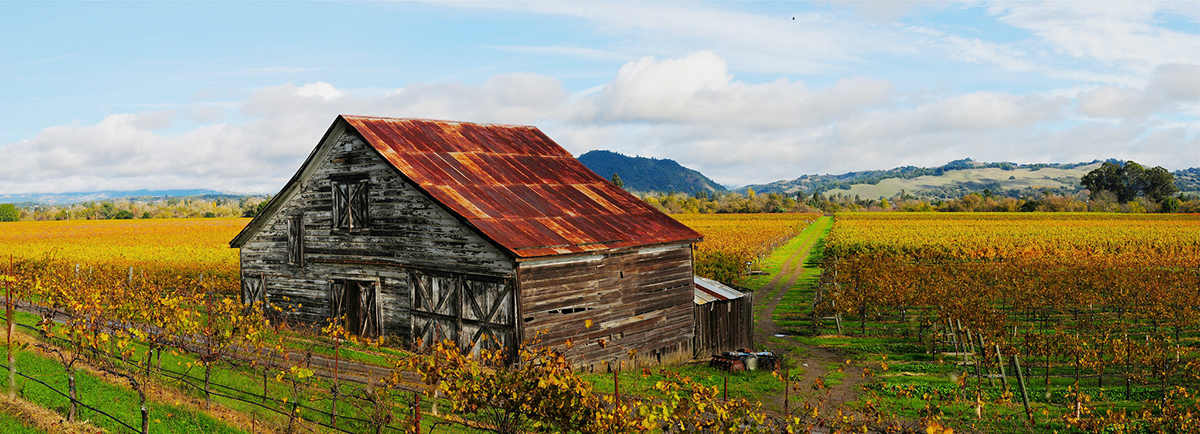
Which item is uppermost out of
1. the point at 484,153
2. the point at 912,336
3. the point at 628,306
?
the point at 484,153

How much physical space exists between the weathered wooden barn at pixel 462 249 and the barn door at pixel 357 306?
43mm

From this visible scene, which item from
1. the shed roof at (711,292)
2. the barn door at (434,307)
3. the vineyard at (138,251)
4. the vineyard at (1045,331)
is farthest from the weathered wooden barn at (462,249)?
the vineyard at (138,251)

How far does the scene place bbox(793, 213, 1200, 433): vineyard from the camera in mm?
16594

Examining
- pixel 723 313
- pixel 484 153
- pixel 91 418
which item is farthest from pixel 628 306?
pixel 91 418

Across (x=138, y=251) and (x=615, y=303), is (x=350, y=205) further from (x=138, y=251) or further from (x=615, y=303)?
(x=138, y=251)

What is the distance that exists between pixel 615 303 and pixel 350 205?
8.49 m

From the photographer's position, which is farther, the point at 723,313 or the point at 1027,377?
the point at 723,313

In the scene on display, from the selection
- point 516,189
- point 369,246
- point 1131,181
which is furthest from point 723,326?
point 1131,181

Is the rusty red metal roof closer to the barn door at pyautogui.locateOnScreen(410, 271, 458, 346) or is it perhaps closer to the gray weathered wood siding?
the gray weathered wood siding

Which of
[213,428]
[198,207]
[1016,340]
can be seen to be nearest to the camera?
[213,428]

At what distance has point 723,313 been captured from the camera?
24109 mm

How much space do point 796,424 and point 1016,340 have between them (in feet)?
72.3

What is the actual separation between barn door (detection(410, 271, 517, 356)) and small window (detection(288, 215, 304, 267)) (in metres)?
5.53

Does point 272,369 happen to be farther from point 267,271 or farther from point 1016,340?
point 1016,340
